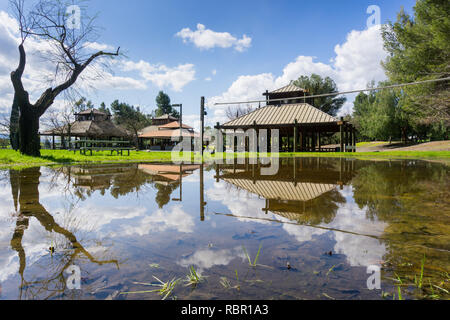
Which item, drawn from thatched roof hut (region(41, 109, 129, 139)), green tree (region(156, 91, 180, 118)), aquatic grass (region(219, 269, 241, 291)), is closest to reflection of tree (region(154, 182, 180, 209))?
aquatic grass (region(219, 269, 241, 291))

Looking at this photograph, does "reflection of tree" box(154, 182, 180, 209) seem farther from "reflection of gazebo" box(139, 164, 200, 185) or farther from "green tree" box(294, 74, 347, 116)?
"green tree" box(294, 74, 347, 116)

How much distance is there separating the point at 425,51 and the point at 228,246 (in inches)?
922

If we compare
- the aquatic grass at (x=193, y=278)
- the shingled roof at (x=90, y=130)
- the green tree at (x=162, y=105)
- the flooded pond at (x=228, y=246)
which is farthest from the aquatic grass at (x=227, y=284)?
the green tree at (x=162, y=105)

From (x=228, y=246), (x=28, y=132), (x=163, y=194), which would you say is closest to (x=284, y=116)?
(x=28, y=132)

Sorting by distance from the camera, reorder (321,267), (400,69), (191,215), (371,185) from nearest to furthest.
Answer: (321,267)
(191,215)
(371,185)
(400,69)

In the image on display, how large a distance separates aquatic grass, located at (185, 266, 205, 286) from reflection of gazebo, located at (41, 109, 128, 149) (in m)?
43.1

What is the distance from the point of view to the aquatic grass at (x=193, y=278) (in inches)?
71.6

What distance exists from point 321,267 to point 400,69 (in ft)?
84.1

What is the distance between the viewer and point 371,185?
6.21m

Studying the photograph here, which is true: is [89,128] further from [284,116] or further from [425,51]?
[425,51]

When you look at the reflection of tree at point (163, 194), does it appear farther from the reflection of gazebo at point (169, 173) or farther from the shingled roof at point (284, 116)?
the shingled roof at point (284, 116)
